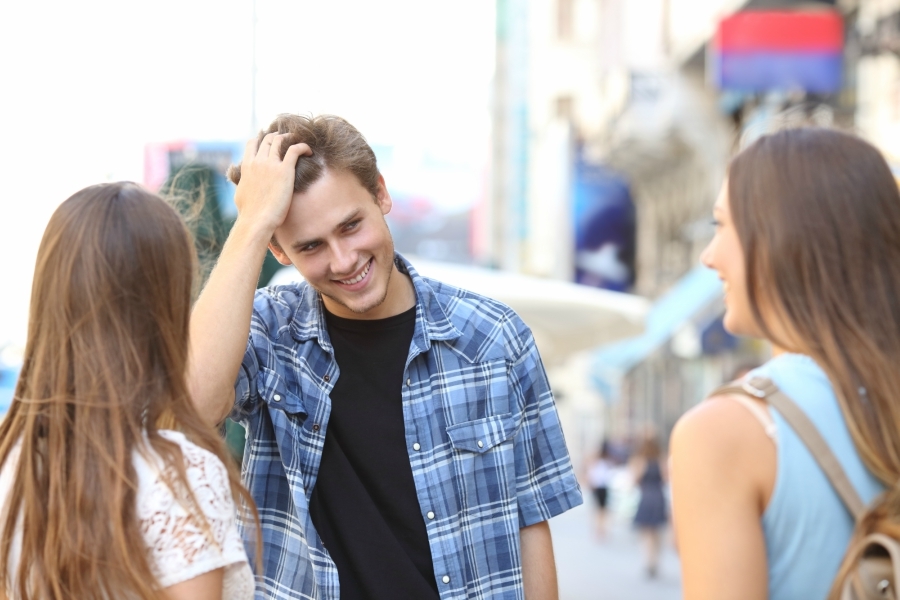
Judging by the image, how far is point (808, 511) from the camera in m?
1.77

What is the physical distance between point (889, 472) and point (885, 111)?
10.8 m

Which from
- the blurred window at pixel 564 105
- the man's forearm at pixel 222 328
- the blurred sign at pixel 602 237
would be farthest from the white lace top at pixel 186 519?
the blurred window at pixel 564 105

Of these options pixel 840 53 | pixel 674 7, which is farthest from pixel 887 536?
pixel 674 7

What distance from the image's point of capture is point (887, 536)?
5.55ft

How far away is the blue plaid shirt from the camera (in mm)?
2607

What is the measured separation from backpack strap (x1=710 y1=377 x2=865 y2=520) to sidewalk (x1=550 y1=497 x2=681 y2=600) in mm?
9463

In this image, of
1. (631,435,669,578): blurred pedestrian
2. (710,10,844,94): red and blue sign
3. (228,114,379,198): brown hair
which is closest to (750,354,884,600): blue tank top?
(228,114,379,198): brown hair

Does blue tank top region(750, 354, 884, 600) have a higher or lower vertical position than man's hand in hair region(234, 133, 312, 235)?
lower

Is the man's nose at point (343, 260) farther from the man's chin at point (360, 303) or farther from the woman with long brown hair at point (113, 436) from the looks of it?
the woman with long brown hair at point (113, 436)

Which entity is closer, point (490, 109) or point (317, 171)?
point (317, 171)

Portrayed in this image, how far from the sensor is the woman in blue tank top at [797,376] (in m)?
1.77

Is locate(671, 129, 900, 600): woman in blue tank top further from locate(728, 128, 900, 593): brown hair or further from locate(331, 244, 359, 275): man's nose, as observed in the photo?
locate(331, 244, 359, 275): man's nose

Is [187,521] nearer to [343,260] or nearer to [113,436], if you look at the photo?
[113,436]

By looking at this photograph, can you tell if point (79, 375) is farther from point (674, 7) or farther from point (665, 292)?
point (665, 292)
